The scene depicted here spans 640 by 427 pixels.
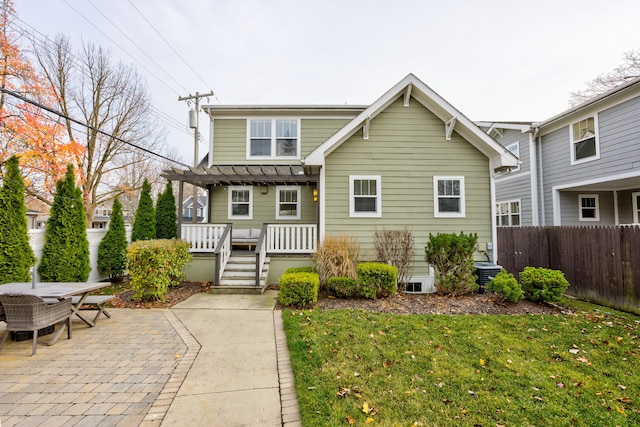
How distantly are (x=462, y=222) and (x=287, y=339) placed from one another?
6764mm

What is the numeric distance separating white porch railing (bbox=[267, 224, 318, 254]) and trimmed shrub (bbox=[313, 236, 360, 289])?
127 cm

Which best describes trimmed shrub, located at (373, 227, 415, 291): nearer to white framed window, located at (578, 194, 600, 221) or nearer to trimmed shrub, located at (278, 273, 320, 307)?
trimmed shrub, located at (278, 273, 320, 307)

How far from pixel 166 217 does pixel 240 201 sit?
429 centimetres

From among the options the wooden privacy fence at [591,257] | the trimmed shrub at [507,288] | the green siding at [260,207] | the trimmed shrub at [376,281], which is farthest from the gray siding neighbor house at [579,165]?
the green siding at [260,207]

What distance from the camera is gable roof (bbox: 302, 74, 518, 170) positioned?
805cm

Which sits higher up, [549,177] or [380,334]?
[549,177]

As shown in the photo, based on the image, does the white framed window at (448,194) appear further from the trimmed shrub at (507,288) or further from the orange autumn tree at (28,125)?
the orange autumn tree at (28,125)

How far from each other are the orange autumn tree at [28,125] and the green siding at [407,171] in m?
12.8

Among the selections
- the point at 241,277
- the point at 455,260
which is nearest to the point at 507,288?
the point at 455,260

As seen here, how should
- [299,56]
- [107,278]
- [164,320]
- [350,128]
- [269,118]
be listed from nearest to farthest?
[164,320] < [350,128] < [107,278] < [269,118] < [299,56]

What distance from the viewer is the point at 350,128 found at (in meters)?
8.23

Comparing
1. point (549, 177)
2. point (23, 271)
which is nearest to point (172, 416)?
point (23, 271)

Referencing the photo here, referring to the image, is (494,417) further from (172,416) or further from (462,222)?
(462,222)

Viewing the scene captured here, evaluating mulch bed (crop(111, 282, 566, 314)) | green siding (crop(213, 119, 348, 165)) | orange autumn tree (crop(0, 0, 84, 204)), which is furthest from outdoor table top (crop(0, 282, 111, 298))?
orange autumn tree (crop(0, 0, 84, 204))
